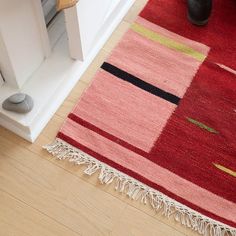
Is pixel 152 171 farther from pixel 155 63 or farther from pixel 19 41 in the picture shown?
pixel 19 41

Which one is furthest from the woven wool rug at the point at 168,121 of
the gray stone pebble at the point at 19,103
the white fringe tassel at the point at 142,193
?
the gray stone pebble at the point at 19,103

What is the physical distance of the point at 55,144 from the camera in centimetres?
112

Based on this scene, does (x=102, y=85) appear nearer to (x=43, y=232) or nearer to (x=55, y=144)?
(x=55, y=144)

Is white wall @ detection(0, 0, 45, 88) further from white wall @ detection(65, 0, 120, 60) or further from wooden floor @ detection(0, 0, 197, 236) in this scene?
wooden floor @ detection(0, 0, 197, 236)

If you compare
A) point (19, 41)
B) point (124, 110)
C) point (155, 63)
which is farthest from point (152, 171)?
point (19, 41)

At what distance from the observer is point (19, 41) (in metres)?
1.02

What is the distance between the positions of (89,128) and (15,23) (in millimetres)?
349

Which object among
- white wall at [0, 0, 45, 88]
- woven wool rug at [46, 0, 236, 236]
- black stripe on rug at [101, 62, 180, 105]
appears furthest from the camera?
black stripe on rug at [101, 62, 180, 105]

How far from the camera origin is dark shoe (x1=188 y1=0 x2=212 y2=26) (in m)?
1.29

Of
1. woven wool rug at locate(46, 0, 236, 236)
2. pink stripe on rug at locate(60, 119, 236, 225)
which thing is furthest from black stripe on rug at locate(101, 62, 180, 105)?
pink stripe on rug at locate(60, 119, 236, 225)

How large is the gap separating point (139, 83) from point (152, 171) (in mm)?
289

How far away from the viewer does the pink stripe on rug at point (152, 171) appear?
1037 millimetres

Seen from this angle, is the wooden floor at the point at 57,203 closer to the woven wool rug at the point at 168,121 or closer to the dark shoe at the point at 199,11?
the woven wool rug at the point at 168,121

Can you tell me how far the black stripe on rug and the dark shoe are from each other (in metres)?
0.29
